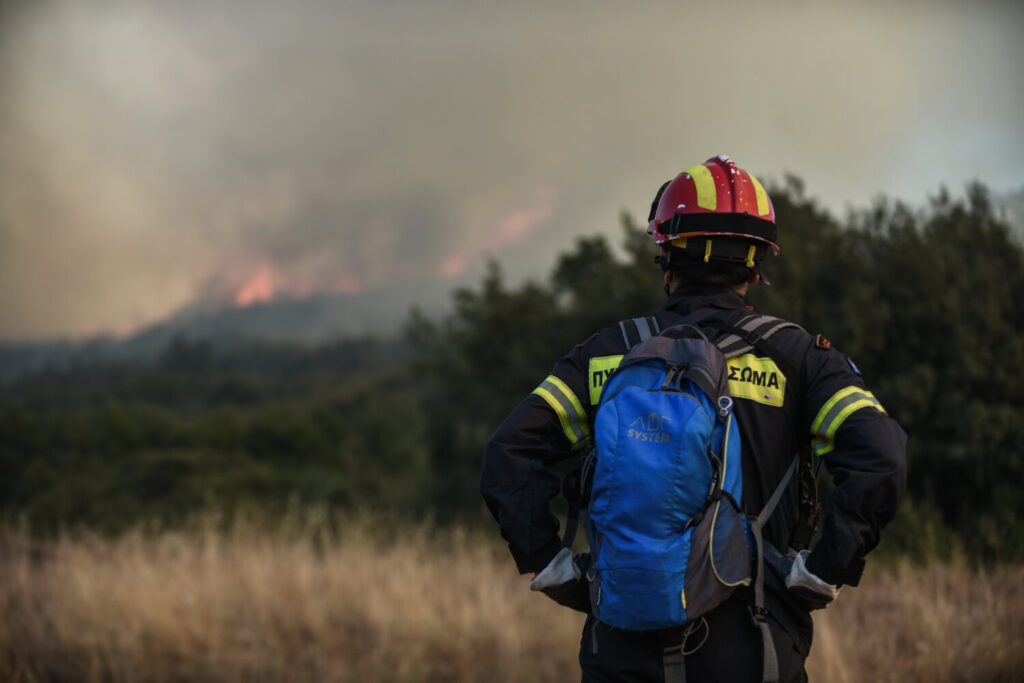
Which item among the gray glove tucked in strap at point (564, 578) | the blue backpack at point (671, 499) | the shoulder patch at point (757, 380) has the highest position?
the shoulder patch at point (757, 380)

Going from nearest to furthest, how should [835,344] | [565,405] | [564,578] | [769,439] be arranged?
1. [769,439]
2. [564,578]
3. [565,405]
4. [835,344]

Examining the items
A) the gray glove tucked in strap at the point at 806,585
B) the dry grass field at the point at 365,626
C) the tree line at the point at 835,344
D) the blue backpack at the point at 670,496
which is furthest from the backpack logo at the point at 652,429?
the tree line at the point at 835,344

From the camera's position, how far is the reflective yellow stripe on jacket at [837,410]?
2.33 meters

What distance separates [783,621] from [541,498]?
836mm

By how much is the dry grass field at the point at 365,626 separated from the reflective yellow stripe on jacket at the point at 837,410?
3.04 metres

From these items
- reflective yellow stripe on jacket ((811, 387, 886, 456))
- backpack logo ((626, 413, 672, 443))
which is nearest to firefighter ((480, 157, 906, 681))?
reflective yellow stripe on jacket ((811, 387, 886, 456))

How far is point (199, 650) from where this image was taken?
641cm

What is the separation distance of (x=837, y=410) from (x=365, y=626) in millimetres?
5487

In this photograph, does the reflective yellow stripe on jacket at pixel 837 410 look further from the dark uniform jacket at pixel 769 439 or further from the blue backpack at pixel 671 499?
the blue backpack at pixel 671 499

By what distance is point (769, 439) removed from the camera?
245 centimetres

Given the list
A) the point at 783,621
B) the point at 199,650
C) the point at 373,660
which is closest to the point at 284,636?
the point at 199,650

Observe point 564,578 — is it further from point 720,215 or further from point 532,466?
point 720,215

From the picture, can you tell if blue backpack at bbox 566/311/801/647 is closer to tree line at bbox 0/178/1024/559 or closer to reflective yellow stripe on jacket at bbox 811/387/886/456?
reflective yellow stripe on jacket at bbox 811/387/886/456

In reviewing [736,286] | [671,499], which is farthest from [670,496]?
[736,286]
